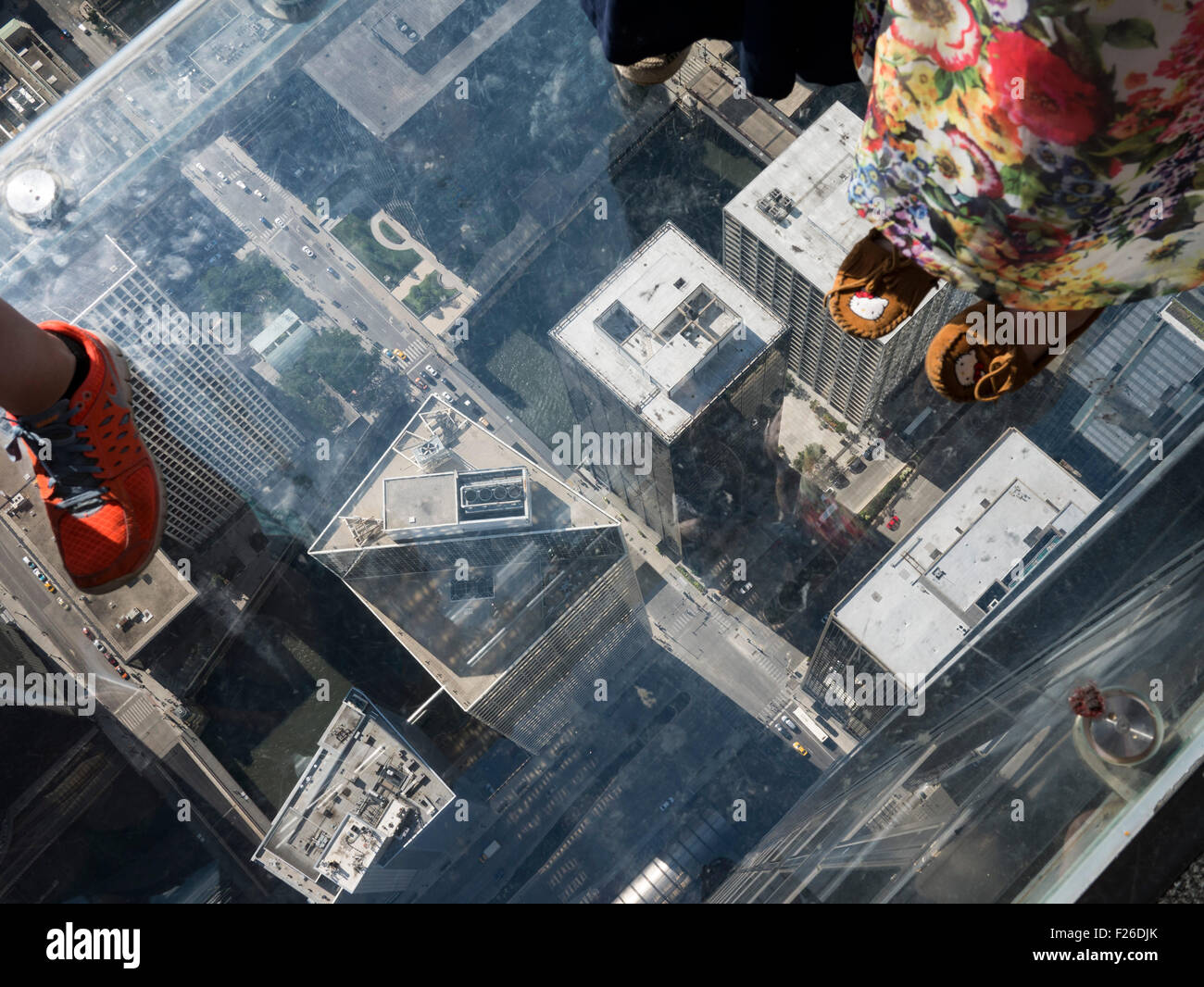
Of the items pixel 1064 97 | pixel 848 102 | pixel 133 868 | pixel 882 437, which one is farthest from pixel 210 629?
pixel 1064 97

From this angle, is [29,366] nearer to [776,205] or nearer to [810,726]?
[776,205]

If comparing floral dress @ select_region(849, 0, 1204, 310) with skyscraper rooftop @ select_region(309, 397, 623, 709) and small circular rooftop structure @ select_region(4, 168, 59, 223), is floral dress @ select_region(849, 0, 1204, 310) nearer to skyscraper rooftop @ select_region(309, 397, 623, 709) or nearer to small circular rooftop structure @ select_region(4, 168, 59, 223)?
skyscraper rooftop @ select_region(309, 397, 623, 709)

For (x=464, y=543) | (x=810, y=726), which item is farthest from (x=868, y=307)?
(x=810, y=726)

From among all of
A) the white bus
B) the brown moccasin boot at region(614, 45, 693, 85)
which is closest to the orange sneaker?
the brown moccasin boot at region(614, 45, 693, 85)

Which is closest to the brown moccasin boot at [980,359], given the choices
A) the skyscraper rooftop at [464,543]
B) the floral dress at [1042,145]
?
the floral dress at [1042,145]
